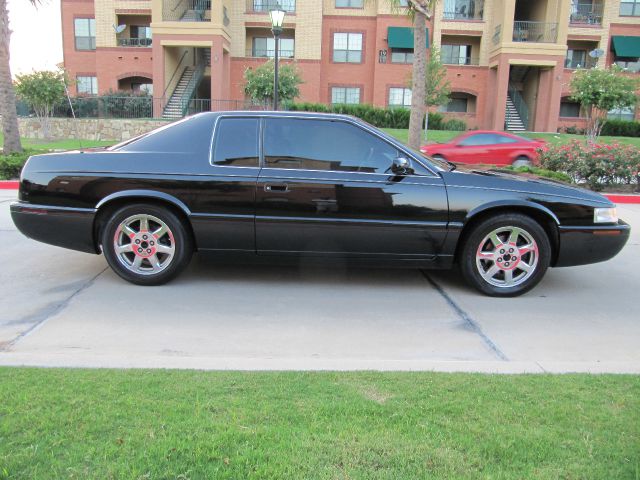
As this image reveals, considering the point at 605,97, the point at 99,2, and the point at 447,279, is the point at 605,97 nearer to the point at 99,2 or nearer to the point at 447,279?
the point at 447,279

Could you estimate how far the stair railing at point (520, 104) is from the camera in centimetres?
3356

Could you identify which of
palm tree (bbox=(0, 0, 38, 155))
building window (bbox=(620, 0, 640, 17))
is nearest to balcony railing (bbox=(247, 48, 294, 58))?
building window (bbox=(620, 0, 640, 17))

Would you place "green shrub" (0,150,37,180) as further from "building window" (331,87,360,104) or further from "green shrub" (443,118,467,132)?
"green shrub" (443,118,467,132)

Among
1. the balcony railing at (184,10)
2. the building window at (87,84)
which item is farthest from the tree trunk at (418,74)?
the building window at (87,84)

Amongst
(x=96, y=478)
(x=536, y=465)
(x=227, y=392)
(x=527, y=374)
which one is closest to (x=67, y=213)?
(x=227, y=392)

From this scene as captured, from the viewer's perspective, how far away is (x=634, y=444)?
106 inches

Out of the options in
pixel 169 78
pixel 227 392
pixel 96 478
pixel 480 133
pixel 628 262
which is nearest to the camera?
pixel 96 478

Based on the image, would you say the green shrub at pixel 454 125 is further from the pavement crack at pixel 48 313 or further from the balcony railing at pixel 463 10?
the pavement crack at pixel 48 313

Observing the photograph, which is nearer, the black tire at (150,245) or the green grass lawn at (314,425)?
the green grass lawn at (314,425)

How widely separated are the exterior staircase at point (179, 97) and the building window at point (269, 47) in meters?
4.01

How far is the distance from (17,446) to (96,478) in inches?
18.8

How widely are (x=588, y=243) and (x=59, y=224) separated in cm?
508

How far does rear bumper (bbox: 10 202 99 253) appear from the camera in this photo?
5441 mm

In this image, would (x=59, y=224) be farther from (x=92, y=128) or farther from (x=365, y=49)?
(x=365, y=49)
